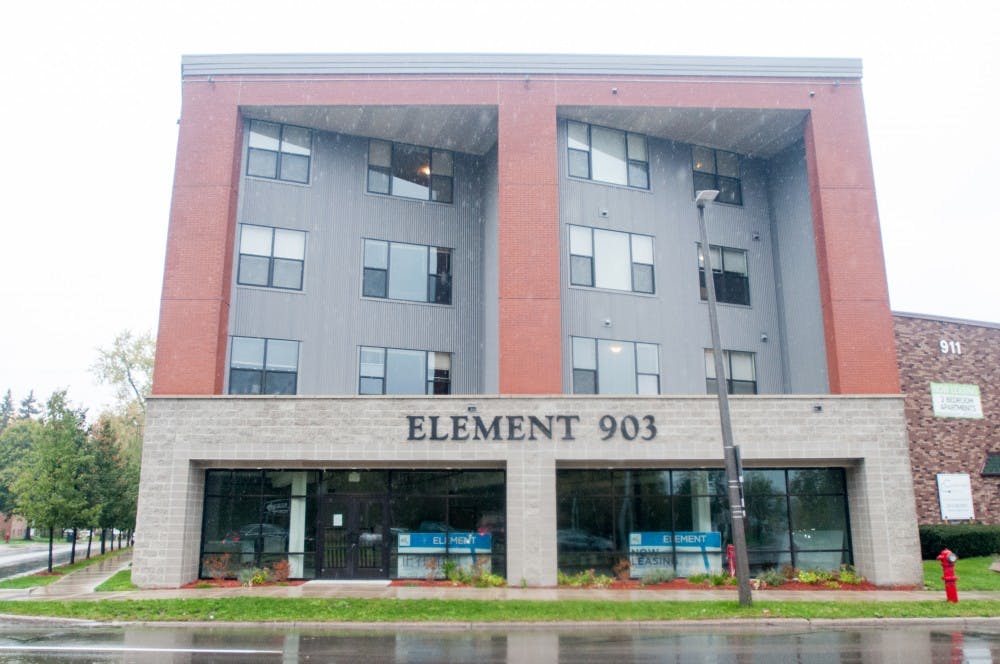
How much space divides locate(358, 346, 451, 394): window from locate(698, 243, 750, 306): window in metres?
8.91

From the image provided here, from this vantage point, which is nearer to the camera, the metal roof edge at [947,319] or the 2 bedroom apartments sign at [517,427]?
the 2 bedroom apartments sign at [517,427]

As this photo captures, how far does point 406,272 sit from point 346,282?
1909mm

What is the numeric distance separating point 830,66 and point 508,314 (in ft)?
41.3

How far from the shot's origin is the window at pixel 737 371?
23.9m

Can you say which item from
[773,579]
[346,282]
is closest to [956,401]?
[773,579]

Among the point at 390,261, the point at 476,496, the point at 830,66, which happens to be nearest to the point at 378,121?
the point at 390,261

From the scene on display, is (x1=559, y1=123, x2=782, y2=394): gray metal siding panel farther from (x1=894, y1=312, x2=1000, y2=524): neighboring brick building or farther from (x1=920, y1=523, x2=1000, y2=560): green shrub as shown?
(x1=920, y1=523, x2=1000, y2=560): green shrub

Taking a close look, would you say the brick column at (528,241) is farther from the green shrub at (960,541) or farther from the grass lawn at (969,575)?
the green shrub at (960,541)

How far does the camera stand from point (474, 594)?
57.4 feet

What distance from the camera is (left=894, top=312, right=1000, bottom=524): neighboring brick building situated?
2503 cm

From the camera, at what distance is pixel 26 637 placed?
13.2m

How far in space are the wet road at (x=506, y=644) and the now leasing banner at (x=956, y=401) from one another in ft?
43.2

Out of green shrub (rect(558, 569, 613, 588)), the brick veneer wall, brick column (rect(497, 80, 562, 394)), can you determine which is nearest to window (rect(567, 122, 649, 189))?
brick column (rect(497, 80, 562, 394))

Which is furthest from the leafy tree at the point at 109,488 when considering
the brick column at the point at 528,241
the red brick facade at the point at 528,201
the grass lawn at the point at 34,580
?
the brick column at the point at 528,241
